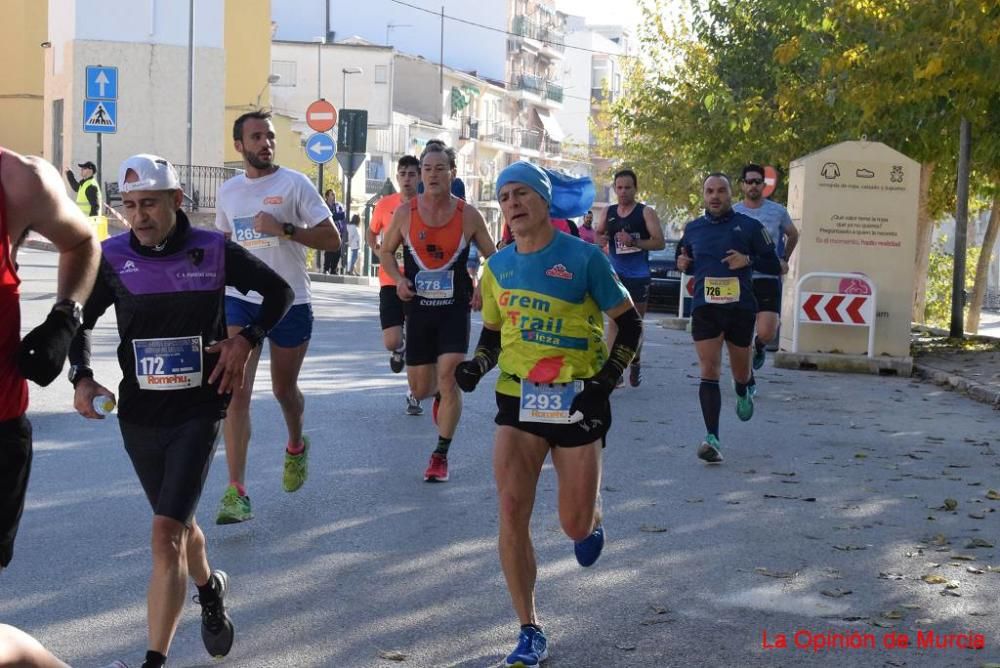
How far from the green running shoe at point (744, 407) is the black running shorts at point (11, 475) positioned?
8.37 metres

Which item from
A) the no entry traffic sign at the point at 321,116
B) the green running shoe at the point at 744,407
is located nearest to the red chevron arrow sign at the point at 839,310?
the green running shoe at the point at 744,407

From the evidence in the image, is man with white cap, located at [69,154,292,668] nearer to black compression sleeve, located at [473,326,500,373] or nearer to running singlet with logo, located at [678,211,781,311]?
black compression sleeve, located at [473,326,500,373]

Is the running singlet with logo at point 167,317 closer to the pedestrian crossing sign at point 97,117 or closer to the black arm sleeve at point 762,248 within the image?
the black arm sleeve at point 762,248

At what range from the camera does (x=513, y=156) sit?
347ft

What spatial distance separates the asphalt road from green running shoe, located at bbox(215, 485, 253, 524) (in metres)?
0.05

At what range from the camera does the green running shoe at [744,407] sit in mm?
11930

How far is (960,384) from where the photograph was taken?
55.0 feet

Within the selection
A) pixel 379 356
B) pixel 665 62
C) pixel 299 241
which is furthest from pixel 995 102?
pixel 665 62

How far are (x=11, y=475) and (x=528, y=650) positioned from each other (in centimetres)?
208

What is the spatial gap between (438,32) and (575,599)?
316 feet

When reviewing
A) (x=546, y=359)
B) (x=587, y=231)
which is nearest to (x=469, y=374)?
(x=546, y=359)

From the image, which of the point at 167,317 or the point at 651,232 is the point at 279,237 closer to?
the point at 167,317

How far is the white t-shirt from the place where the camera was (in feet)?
27.1

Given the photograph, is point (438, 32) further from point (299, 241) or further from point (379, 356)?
point (299, 241)
